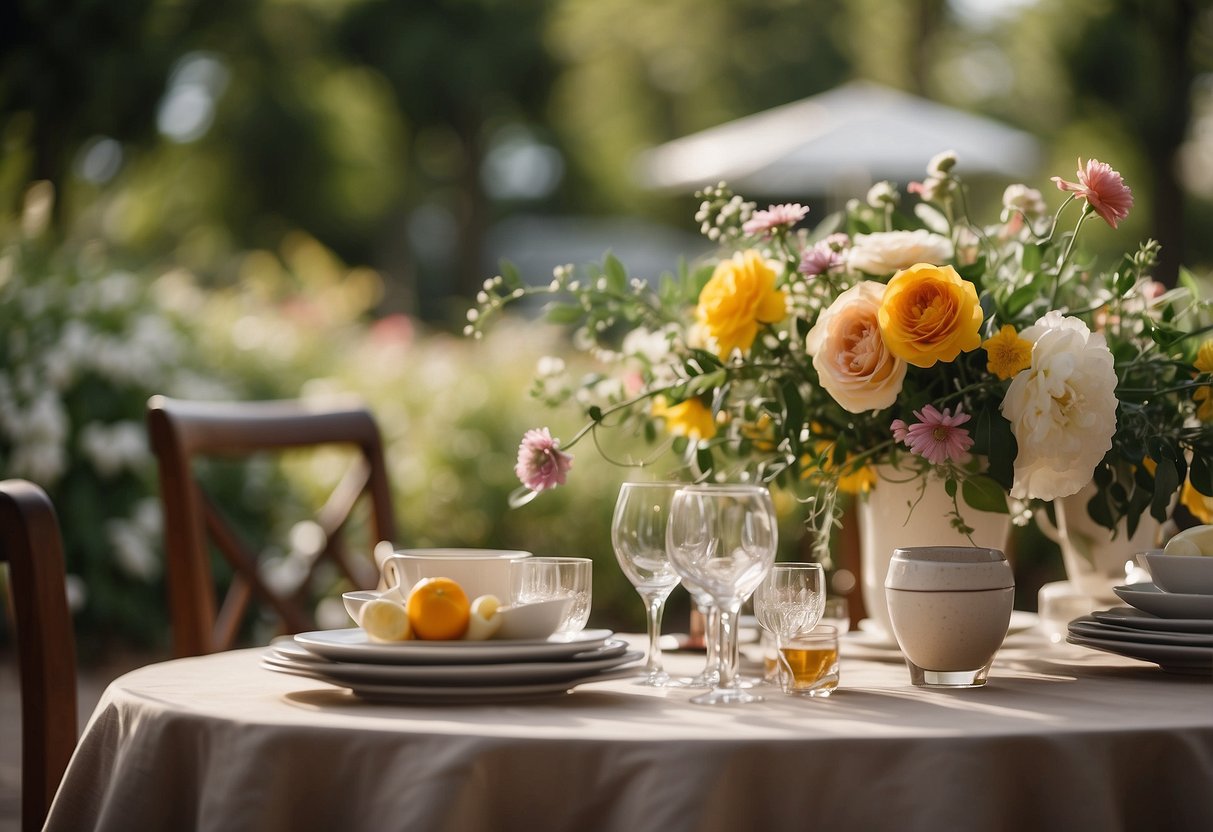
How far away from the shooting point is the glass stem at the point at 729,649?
154 centimetres

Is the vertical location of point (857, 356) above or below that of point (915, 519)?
above

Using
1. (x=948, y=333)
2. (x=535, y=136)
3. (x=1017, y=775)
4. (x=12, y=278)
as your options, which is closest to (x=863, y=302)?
(x=948, y=333)

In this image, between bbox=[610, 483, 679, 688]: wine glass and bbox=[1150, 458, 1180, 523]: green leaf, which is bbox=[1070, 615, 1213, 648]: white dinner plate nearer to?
bbox=[1150, 458, 1180, 523]: green leaf

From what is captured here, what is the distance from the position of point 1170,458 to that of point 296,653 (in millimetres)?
1095

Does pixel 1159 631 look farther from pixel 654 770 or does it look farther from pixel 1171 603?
pixel 654 770

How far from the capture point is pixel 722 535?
1447 mm

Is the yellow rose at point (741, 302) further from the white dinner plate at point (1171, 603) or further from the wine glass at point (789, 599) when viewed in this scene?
the white dinner plate at point (1171, 603)

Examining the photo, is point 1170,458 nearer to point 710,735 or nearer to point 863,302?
point 863,302

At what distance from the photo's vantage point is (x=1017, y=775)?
1.30 metres

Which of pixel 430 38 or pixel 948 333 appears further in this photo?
pixel 430 38

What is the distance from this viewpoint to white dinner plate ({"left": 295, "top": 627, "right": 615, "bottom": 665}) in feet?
4.85

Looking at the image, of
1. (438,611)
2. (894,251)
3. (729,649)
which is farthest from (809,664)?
(894,251)

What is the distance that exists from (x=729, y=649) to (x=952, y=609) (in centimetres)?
25

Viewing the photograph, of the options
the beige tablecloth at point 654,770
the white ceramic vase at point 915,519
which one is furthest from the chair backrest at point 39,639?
the white ceramic vase at point 915,519
